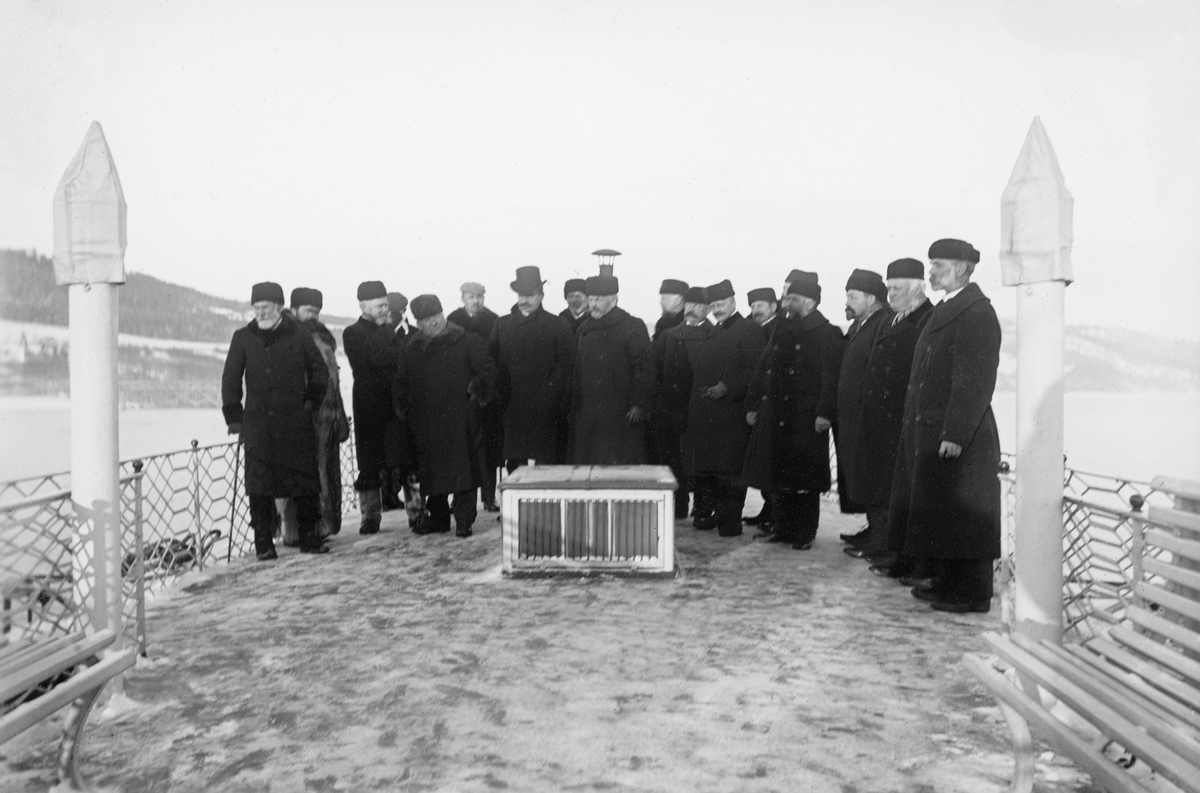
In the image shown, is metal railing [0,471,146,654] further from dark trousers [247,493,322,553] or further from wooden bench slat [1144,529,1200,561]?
wooden bench slat [1144,529,1200,561]

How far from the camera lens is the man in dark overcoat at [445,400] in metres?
7.61

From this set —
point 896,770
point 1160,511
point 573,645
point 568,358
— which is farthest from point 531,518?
point 1160,511

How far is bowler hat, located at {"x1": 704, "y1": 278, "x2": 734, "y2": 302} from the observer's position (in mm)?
8047

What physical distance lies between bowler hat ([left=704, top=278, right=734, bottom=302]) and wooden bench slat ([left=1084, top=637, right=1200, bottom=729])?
17.0 feet

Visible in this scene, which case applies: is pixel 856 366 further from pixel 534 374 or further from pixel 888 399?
pixel 534 374

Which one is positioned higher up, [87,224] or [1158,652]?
[87,224]

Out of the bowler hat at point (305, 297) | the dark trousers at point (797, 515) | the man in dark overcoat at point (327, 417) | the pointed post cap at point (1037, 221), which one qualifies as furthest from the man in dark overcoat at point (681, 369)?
the pointed post cap at point (1037, 221)

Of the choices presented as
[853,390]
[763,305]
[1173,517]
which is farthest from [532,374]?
[1173,517]

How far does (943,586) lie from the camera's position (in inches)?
216

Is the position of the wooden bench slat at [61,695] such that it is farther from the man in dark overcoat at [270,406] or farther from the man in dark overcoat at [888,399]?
the man in dark overcoat at [888,399]

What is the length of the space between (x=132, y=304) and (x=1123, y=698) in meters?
5.69

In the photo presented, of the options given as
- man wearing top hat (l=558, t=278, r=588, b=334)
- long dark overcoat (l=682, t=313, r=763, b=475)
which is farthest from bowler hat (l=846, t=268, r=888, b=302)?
man wearing top hat (l=558, t=278, r=588, b=334)

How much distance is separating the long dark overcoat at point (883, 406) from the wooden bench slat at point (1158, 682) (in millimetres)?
3085

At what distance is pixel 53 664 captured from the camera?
294 centimetres
